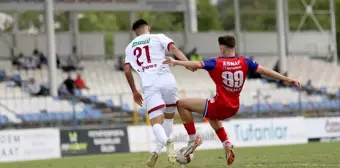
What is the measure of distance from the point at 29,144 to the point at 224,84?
1207cm

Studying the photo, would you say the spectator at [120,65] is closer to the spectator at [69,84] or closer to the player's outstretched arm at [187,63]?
the spectator at [69,84]

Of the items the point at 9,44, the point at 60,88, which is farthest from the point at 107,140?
the point at 9,44

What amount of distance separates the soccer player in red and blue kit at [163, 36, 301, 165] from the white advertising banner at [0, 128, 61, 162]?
11.0 meters

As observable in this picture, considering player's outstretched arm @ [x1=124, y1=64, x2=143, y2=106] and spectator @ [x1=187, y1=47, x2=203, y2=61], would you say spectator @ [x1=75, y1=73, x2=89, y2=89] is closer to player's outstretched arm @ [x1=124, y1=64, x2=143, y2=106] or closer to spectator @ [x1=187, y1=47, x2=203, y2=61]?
spectator @ [x1=187, y1=47, x2=203, y2=61]

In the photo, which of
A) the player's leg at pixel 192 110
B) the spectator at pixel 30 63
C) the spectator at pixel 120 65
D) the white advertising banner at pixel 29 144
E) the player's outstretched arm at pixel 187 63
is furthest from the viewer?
the spectator at pixel 120 65

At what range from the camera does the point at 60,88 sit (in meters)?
31.1

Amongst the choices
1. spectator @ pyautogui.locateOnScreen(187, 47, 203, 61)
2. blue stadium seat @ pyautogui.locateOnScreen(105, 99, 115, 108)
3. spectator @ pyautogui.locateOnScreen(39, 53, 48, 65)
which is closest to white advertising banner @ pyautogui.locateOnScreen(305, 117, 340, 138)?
blue stadium seat @ pyautogui.locateOnScreen(105, 99, 115, 108)

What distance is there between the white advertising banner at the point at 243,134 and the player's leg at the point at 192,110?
11.5 meters

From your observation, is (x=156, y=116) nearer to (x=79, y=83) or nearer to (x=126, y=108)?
(x=126, y=108)

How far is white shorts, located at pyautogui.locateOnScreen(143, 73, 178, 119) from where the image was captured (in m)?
11.5

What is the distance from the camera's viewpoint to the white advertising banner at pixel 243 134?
23672mm

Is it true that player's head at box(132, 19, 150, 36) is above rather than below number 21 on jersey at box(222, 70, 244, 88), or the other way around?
above

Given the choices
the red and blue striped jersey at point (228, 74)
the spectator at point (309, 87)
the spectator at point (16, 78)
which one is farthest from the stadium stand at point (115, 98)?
the red and blue striped jersey at point (228, 74)

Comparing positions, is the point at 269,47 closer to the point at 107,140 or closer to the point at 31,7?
the point at 31,7
